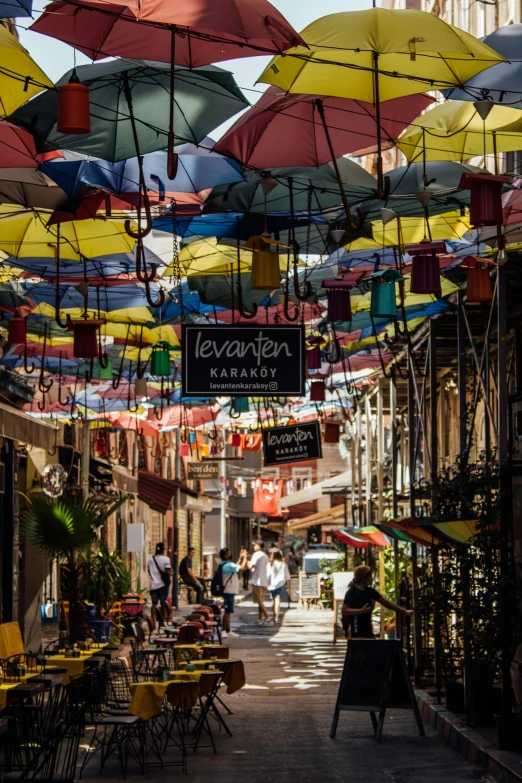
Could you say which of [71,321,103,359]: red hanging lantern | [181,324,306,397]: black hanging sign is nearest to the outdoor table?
[181,324,306,397]: black hanging sign

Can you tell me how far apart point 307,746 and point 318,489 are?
29.1 m

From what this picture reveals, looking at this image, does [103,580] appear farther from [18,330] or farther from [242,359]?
[242,359]

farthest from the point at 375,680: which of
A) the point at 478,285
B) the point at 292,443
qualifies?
the point at 292,443

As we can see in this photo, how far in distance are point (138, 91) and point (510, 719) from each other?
21.1ft

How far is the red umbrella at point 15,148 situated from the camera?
10695mm

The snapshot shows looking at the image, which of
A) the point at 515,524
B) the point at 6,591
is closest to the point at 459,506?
the point at 515,524

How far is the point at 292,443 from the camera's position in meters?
24.0

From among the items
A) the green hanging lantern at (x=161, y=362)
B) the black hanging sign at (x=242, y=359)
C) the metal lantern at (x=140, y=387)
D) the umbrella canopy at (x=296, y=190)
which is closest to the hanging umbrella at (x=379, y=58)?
the umbrella canopy at (x=296, y=190)

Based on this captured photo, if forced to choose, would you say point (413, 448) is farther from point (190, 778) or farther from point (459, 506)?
point (190, 778)

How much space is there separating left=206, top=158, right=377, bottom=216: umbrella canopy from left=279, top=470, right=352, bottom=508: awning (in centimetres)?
2439

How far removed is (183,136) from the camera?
1064 centimetres

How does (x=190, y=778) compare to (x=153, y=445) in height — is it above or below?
below

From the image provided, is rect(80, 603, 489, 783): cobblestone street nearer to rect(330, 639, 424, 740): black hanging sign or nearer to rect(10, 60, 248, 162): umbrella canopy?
rect(330, 639, 424, 740): black hanging sign

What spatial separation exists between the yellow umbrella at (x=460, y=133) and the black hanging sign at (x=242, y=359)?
93.1 inches
